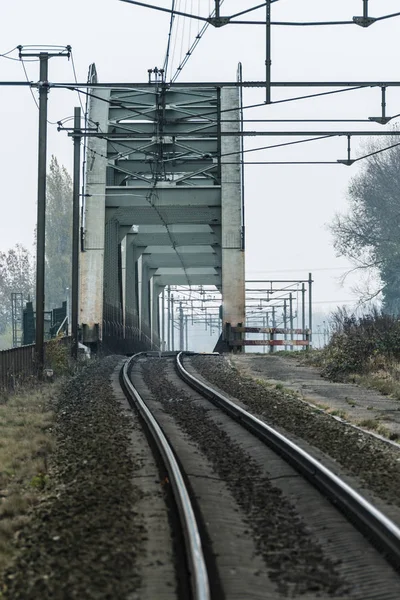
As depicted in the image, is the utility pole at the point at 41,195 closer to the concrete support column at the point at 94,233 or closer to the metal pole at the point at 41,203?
the metal pole at the point at 41,203

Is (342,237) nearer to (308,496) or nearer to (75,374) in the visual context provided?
(75,374)

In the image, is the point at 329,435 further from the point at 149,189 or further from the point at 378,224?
the point at 378,224

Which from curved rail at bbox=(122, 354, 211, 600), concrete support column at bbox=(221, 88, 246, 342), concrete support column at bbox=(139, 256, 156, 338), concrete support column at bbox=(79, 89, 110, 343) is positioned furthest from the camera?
concrete support column at bbox=(139, 256, 156, 338)

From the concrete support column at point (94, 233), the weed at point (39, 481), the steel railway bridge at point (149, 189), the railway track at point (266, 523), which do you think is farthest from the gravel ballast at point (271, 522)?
the steel railway bridge at point (149, 189)

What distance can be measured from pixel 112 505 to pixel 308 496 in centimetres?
184

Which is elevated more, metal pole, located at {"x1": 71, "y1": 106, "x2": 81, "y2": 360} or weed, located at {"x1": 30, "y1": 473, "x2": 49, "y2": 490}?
metal pole, located at {"x1": 71, "y1": 106, "x2": 81, "y2": 360}

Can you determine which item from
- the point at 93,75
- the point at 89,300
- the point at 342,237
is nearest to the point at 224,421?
the point at 89,300

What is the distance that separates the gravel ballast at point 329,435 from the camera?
966cm

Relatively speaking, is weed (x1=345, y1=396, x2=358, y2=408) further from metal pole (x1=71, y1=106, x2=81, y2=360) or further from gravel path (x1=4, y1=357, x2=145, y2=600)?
metal pole (x1=71, y1=106, x2=81, y2=360)

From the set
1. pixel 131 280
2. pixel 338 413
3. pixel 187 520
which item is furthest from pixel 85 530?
pixel 131 280

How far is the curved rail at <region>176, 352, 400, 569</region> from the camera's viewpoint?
22.9 feet

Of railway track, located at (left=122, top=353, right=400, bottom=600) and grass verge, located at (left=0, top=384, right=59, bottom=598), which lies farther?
grass verge, located at (left=0, top=384, right=59, bottom=598)

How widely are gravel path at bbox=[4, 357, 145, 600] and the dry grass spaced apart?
0.13 metres

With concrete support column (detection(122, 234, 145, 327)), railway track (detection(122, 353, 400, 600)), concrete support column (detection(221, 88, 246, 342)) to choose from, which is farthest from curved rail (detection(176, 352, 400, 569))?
Result: concrete support column (detection(122, 234, 145, 327))
